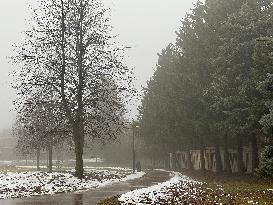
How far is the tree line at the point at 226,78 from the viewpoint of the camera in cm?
2648

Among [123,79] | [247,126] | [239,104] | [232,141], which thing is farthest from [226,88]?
[232,141]

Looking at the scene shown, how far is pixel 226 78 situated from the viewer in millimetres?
30078

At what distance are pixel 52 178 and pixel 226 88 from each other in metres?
13.2

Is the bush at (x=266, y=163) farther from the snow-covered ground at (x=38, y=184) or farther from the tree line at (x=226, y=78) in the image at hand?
the snow-covered ground at (x=38, y=184)

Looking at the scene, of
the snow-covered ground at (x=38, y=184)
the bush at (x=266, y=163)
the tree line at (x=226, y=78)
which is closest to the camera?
the snow-covered ground at (x=38, y=184)

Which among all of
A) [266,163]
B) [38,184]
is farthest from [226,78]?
[38,184]

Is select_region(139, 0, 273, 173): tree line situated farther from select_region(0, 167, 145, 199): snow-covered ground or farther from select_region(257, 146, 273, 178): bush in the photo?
select_region(0, 167, 145, 199): snow-covered ground

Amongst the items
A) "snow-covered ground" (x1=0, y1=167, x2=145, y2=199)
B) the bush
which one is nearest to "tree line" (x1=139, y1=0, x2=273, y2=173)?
the bush

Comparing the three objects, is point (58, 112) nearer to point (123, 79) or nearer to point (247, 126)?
point (123, 79)

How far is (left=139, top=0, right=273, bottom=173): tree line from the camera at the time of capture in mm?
26484

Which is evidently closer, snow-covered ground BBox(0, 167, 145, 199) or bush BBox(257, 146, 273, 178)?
snow-covered ground BBox(0, 167, 145, 199)

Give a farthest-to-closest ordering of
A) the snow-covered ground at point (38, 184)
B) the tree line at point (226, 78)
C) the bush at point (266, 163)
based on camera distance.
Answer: the tree line at point (226, 78) → the bush at point (266, 163) → the snow-covered ground at point (38, 184)

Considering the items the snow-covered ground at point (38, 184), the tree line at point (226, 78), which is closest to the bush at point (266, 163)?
the tree line at point (226, 78)

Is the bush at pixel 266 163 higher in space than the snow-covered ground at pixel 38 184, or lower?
higher
